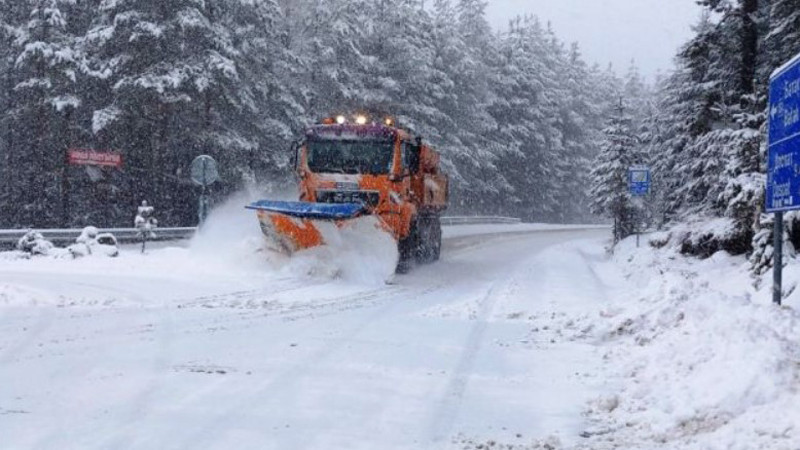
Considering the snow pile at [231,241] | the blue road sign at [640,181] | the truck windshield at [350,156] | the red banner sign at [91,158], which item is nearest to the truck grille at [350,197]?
the truck windshield at [350,156]

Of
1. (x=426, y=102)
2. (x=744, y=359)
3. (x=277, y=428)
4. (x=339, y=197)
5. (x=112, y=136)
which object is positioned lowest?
(x=277, y=428)

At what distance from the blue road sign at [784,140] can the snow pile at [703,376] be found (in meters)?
1.10

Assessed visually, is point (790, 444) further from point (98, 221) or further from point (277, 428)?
point (98, 221)

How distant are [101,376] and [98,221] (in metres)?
24.4

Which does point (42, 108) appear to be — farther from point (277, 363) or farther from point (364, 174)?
point (277, 363)

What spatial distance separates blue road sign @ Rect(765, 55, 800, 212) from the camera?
7.27 meters

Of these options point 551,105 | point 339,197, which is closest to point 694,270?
point 339,197

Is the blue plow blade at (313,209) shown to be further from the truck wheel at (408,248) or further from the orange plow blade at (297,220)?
the truck wheel at (408,248)

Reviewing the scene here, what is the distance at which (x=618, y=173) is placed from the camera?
33906 millimetres

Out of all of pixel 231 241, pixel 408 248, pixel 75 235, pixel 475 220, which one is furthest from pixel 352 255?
pixel 475 220

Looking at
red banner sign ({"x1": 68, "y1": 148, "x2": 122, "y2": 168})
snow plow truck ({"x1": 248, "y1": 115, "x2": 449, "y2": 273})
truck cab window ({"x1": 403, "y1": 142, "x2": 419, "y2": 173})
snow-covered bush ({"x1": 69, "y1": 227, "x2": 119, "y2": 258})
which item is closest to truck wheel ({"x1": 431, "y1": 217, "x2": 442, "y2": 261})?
snow plow truck ({"x1": 248, "y1": 115, "x2": 449, "y2": 273})

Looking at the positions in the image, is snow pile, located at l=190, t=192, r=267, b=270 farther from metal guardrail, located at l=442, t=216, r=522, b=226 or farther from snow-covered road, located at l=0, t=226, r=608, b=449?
metal guardrail, located at l=442, t=216, r=522, b=226

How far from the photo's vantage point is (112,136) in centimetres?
Answer: 2848

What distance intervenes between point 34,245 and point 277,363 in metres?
12.1
